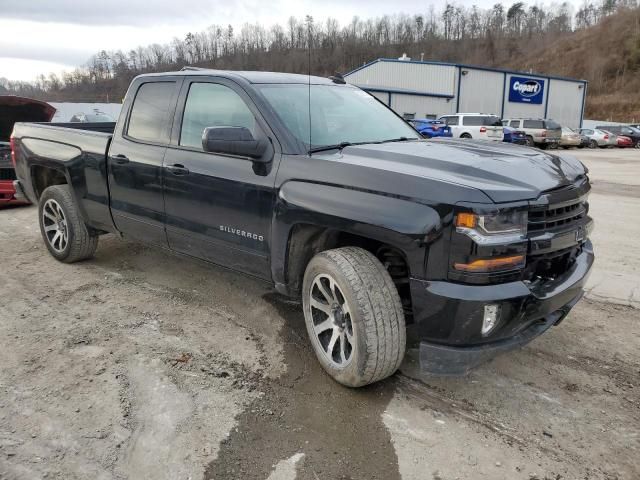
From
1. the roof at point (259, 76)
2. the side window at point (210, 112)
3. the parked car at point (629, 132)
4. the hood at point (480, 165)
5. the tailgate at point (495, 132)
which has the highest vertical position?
the roof at point (259, 76)

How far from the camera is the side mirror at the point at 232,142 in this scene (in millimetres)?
3197

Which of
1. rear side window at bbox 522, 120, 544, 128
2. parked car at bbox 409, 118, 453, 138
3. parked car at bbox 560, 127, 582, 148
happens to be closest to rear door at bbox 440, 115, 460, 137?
parked car at bbox 409, 118, 453, 138

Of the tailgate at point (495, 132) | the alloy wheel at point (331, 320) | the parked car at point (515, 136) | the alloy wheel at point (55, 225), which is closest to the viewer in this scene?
the alloy wheel at point (331, 320)

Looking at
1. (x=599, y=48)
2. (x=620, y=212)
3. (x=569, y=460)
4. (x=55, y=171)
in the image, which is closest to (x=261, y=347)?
(x=569, y=460)

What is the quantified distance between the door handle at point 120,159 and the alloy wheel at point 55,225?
3.77 feet

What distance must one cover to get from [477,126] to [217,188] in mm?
24782

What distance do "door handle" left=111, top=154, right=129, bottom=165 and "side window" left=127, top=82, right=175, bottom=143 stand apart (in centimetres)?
19

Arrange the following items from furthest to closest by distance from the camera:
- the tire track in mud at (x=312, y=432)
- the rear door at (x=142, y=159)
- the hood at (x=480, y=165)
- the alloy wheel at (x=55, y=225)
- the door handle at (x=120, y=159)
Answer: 1. the alloy wheel at (x=55, y=225)
2. the door handle at (x=120, y=159)
3. the rear door at (x=142, y=159)
4. the hood at (x=480, y=165)
5. the tire track in mud at (x=312, y=432)

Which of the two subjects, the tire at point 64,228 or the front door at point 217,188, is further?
the tire at point 64,228

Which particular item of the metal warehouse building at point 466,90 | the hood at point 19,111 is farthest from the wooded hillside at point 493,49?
the hood at point 19,111

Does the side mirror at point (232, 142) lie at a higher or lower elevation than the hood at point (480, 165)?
higher

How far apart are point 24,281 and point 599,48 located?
3714 inches

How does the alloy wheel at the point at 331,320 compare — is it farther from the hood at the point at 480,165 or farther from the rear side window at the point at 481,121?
the rear side window at the point at 481,121

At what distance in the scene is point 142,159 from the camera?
4281 millimetres
